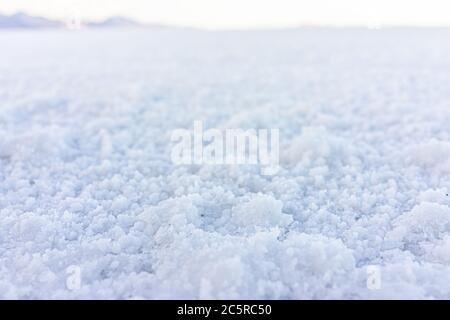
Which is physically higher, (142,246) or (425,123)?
(425,123)

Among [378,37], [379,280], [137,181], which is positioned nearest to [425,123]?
[379,280]

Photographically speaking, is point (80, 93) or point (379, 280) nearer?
point (379, 280)

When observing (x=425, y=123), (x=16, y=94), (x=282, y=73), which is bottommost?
(x=425, y=123)

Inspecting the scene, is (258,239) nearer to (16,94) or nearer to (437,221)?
(437,221)
